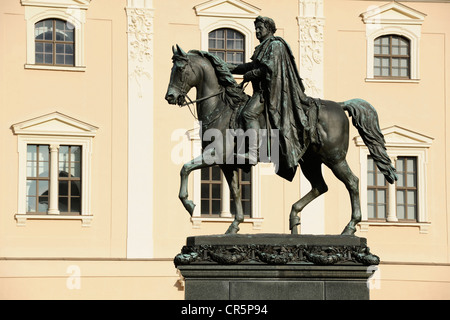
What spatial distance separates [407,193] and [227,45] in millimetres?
6140

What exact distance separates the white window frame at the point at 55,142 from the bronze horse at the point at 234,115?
15999 millimetres

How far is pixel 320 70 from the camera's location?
3256 centimetres

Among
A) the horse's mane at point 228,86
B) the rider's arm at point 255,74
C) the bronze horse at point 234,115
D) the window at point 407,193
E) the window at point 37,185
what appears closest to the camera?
the rider's arm at point 255,74

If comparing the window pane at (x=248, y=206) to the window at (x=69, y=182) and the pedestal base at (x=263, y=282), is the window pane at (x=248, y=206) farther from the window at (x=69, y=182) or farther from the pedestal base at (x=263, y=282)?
the pedestal base at (x=263, y=282)

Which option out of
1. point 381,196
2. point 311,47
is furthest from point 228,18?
point 381,196

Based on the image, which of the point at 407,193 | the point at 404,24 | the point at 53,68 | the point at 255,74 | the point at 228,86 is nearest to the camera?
the point at 255,74

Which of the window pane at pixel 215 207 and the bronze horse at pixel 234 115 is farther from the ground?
the bronze horse at pixel 234 115

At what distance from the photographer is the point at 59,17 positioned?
3172 centimetres

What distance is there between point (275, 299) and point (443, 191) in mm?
19453

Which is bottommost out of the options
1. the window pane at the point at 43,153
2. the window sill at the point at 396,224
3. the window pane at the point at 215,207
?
the window sill at the point at 396,224

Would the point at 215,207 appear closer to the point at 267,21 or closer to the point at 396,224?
the point at 396,224

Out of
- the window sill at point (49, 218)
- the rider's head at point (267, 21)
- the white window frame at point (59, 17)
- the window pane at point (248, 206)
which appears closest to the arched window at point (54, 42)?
the white window frame at point (59, 17)

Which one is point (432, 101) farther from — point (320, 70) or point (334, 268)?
point (334, 268)

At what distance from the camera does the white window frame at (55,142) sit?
31078 millimetres
